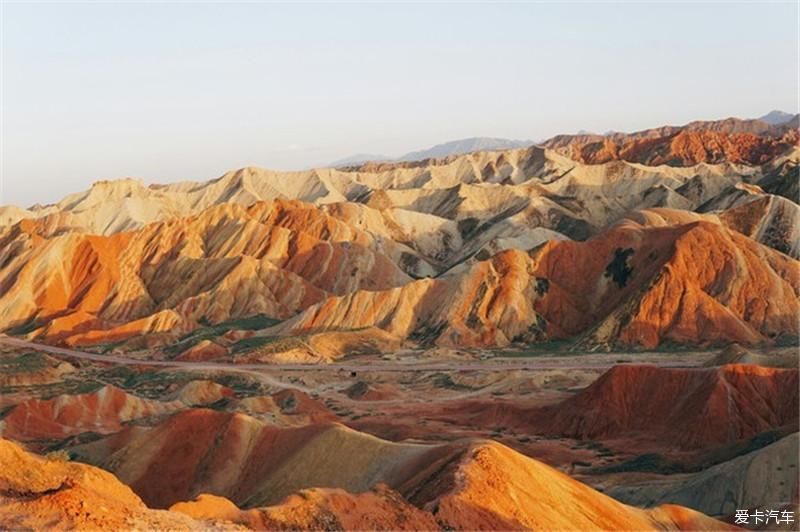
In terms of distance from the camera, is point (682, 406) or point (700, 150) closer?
point (682, 406)

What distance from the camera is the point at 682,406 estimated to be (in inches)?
2141

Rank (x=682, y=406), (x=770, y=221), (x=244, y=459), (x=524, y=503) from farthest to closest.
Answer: (x=770, y=221) < (x=682, y=406) < (x=244, y=459) < (x=524, y=503)

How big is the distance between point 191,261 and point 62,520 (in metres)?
96.7

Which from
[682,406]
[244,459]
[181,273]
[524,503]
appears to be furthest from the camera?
[181,273]

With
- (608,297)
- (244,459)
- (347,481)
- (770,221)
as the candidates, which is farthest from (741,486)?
(770,221)

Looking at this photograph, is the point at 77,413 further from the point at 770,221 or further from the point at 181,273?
the point at 770,221

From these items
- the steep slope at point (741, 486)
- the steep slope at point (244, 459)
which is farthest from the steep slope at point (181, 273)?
the steep slope at point (741, 486)

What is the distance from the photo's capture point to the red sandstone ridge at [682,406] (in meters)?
51.2

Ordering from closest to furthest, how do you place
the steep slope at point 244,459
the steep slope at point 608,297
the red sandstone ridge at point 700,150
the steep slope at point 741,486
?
the steep slope at point 244,459
the steep slope at point 741,486
the steep slope at point 608,297
the red sandstone ridge at point 700,150

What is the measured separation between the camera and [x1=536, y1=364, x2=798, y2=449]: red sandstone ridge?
51.2 m

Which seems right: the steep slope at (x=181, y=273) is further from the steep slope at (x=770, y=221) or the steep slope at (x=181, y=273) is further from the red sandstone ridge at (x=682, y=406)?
the red sandstone ridge at (x=682, y=406)

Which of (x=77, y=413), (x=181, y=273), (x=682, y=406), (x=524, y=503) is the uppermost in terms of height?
(x=524, y=503)

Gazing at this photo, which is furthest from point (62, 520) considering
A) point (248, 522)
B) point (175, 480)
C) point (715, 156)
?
point (715, 156)

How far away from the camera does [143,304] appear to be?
11156cm
